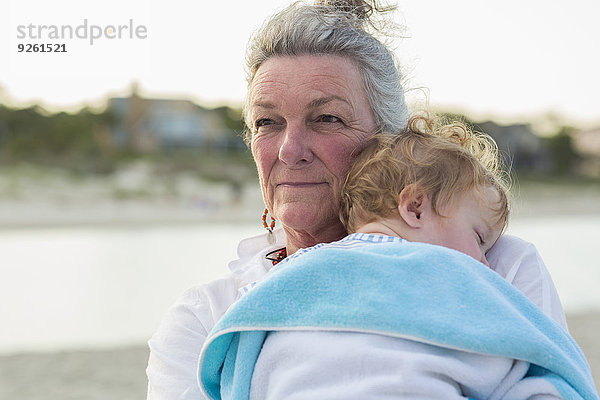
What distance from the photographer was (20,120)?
23.4 meters

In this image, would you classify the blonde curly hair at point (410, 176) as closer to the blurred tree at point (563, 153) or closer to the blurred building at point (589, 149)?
the blurred tree at point (563, 153)

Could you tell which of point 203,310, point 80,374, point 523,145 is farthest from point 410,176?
point 523,145

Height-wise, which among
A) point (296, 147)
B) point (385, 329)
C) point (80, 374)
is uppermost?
point (296, 147)

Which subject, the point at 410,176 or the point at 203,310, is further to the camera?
the point at 203,310

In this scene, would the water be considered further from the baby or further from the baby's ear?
the baby

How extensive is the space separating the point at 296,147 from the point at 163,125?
82.9 ft

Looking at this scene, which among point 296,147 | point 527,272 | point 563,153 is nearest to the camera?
point 527,272

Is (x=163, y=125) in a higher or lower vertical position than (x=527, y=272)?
lower

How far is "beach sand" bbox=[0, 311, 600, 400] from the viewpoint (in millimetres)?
5605

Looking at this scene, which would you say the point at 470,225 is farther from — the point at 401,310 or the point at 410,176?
the point at 401,310

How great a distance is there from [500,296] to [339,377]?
311 millimetres

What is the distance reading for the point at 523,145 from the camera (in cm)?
3002

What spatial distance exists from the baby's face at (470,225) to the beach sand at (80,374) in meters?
4.60

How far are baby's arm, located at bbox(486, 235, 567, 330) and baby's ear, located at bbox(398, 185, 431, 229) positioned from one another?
0.67 feet
